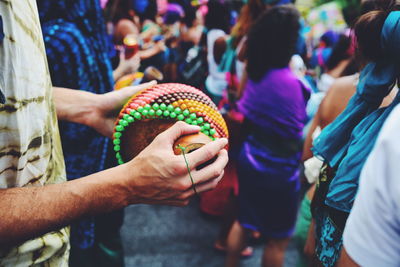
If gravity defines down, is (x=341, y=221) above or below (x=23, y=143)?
below

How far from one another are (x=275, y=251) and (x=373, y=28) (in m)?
1.74

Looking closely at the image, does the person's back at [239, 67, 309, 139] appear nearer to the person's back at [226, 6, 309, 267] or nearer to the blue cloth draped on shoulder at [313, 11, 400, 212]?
the person's back at [226, 6, 309, 267]

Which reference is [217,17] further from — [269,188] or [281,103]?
[269,188]

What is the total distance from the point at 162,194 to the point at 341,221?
1.76ft

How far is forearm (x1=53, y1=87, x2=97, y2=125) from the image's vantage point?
1252mm

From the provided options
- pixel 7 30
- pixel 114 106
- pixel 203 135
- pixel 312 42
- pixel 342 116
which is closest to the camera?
pixel 7 30

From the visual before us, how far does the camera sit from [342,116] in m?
1.13

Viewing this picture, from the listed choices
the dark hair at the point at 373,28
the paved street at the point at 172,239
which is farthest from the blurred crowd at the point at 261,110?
the paved street at the point at 172,239

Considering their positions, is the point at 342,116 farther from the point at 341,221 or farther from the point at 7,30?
the point at 7,30

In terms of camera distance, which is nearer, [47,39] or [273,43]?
[47,39]

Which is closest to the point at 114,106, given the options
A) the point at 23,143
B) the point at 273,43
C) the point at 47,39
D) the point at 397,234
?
the point at 47,39

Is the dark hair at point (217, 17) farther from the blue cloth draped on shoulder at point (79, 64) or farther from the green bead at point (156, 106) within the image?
the green bead at point (156, 106)

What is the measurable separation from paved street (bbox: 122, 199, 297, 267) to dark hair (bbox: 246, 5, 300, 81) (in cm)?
154

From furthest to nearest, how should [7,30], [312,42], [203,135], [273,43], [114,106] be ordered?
1. [312,42]
2. [273,43]
3. [114,106]
4. [203,135]
5. [7,30]
